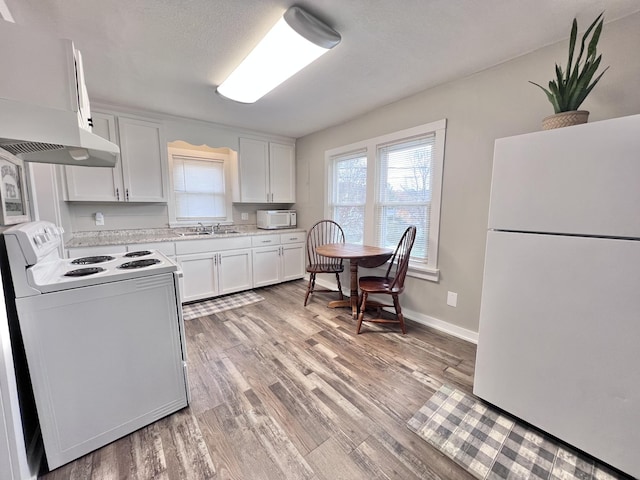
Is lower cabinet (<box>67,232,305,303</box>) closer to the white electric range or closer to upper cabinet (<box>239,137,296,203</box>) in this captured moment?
upper cabinet (<box>239,137,296,203</box>)

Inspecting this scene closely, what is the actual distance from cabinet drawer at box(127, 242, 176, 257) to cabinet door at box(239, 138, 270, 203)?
124cm

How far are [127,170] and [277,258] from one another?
7.03 ft

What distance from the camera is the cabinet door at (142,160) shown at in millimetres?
2920

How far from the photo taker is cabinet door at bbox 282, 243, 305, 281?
4.00 metres

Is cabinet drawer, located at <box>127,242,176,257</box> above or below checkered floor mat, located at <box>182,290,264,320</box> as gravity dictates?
above

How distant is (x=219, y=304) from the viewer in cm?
322

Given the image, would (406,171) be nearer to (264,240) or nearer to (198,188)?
(264,240)

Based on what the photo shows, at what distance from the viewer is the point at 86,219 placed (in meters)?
2.95

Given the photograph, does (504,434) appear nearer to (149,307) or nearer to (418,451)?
(418,451)

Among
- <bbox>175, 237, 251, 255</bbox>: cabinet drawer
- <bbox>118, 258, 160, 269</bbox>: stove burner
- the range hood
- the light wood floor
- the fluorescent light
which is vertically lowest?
the light wood floor

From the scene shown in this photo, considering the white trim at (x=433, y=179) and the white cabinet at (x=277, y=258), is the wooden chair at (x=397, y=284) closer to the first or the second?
the white trim at (x=433, y=179)

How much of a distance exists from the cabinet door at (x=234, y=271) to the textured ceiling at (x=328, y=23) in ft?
6.17

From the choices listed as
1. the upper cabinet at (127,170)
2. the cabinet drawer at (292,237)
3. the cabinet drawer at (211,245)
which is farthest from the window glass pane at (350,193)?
the upper cabinet at (127,170)

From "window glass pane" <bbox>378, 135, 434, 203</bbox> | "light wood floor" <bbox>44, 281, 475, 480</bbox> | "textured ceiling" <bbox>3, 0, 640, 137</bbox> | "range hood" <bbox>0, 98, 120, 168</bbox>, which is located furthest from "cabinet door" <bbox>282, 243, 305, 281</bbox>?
"range hood" <bbox>0, 98, 120, 168</bbox>
